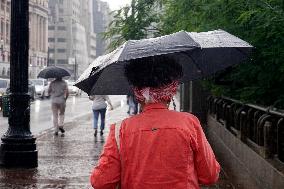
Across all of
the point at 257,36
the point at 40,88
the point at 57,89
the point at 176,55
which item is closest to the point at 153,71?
the point at 176,55

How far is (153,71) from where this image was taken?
3188 millimetres

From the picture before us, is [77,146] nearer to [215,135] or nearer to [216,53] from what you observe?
[215,135]

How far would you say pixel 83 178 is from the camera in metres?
9.03

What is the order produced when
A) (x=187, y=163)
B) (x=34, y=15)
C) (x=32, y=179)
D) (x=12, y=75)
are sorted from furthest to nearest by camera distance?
(x=34, y=15), (x=12, y=75), (x=32, y=179), (x=187, y=163)

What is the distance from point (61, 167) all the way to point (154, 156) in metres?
7.37

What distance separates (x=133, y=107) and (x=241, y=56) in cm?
1896

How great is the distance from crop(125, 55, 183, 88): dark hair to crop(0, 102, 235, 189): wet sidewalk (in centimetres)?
520

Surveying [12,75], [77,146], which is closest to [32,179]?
[12,75]

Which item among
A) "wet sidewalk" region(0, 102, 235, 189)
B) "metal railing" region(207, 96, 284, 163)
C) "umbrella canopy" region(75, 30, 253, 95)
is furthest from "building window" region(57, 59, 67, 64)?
"umbrella canopy" region(75, 30, 253, 95)

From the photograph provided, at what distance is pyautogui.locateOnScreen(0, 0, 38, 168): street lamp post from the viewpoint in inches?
384

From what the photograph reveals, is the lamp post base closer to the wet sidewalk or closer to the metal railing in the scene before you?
the wet sidewalk

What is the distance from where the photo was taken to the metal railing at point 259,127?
24.0 ft

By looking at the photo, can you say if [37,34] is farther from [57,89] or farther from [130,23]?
[57,89]

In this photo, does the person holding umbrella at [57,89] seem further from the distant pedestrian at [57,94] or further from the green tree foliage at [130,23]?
the green tree foliage at [130,23]
